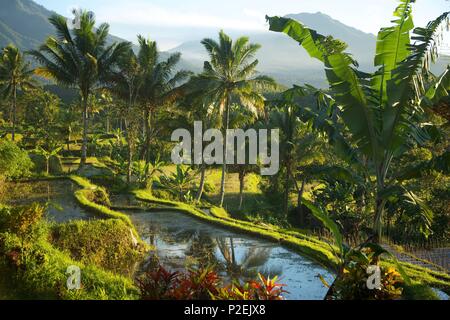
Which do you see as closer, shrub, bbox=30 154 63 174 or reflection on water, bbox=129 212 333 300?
reflection on water, bbox=129 212 333 300

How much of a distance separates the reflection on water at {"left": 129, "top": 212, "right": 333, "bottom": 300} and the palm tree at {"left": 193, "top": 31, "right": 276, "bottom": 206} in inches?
317

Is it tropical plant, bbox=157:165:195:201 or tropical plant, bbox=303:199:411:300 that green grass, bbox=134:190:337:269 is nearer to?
tropical plant, bbox=303:199:411:300

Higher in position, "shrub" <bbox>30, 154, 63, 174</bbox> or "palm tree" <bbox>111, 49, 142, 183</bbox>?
"palm tree" <bbox>111, 49, 142, 183</bbox>

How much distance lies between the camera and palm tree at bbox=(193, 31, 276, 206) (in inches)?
872

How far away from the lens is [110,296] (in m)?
7.27

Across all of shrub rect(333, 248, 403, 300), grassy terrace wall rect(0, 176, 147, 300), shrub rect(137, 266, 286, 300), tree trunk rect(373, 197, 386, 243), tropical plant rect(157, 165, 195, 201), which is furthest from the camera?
tropical plant rect(157, 165, 195, 201)

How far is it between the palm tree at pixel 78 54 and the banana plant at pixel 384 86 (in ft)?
62.8

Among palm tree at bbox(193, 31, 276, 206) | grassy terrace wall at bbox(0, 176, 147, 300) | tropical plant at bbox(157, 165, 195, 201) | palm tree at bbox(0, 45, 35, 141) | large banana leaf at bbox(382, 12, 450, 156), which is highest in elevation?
palm tree at bbox(0, 45, 35, 141)

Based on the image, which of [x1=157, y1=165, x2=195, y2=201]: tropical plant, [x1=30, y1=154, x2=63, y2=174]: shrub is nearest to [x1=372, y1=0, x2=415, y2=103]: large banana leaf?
[x1=157, y1=165, x2=195, y2=201]: tropical plant

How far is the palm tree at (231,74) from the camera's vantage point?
22156mm

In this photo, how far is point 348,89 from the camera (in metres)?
7.55

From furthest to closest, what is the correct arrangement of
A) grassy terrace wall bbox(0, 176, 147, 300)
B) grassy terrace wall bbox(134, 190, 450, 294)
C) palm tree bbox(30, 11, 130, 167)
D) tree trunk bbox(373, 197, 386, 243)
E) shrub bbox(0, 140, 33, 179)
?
palm tree bbox(30, 11, 130, 167), shrub bbox(0, 140, 33, 179), grassy terrace wall bbox(134, 190, 450, 294), tree trunk bbox(373, 197, 386, 243), grassy terrace wall bbox(0, 176, 147, 300)

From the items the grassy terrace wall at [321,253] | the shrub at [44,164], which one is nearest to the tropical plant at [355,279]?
the grassy terrace wall at [321,253]
